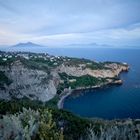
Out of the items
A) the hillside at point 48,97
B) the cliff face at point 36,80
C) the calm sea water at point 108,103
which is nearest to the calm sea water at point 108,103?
the calm sea water at point 108,103

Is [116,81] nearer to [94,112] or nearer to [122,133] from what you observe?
[94,112]

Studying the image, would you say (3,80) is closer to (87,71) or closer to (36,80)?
(36,80)

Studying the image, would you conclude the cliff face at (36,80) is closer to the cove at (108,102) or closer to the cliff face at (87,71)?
the cliff face at (87,71)

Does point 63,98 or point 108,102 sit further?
point 108,102

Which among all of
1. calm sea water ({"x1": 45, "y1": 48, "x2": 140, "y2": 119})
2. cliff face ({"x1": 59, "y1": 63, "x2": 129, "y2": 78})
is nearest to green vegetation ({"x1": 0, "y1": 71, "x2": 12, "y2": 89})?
calm sea water ({"x1": 45, "y1": 48, "x2": 140, "y2": 119})

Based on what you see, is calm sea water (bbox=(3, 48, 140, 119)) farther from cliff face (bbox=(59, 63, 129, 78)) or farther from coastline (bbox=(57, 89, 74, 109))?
cliff face (bbox=(59, 63, 129, 78))

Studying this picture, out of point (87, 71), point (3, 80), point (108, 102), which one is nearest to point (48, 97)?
point (3, 80)

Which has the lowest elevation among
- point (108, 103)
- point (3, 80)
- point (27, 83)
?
point (108, 103)

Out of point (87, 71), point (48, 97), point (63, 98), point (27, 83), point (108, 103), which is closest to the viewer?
point (27, 83)
